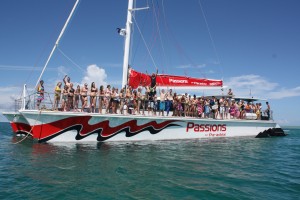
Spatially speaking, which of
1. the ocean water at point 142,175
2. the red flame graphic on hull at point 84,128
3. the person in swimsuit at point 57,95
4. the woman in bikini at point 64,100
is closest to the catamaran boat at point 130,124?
the red flame graphic on hull at point 84,128

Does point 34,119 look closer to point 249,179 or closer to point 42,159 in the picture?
point 42,159

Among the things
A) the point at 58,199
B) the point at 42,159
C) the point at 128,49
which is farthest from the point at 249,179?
the point at 128,49

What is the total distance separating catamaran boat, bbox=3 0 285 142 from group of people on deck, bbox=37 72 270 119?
59 centimetres

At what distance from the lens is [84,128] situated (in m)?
14.3

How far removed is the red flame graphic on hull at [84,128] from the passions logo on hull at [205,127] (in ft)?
9.24

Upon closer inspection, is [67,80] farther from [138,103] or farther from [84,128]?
[138,103]

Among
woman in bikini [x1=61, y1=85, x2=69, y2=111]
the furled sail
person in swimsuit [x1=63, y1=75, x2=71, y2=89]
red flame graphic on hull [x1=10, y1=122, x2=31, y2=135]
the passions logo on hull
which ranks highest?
the furled sail

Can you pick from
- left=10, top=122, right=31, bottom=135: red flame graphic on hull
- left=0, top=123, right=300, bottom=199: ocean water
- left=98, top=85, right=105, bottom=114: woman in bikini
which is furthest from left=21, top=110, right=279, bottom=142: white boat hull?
left=10, top=122, right=31, bottom=135: red flame graphic on hull

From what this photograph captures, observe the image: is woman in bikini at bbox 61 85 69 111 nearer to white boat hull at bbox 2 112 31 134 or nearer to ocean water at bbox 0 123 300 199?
ocean water at bbox 0 123 300 199

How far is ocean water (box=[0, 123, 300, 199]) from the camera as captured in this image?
6363 millimetres

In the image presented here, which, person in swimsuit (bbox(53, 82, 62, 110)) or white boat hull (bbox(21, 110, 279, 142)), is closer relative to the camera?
white boat hull (bbox(21, 110, 279, 142))

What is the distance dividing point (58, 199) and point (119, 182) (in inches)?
69.9

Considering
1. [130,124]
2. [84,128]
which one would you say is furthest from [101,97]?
[130,124]

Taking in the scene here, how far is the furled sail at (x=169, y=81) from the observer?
58.6 feet
